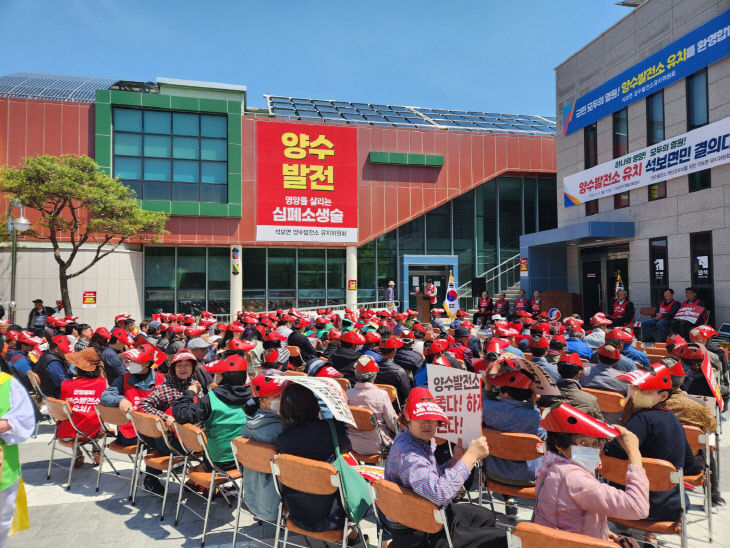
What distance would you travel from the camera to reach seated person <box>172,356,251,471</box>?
4.28 m

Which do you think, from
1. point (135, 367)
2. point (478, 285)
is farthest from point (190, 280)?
point (135, 367)

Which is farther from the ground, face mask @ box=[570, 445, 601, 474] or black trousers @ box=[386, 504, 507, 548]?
face mask @ box=[570, 445, 601, 474]

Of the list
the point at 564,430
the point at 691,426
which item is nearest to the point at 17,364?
the point at 564,430

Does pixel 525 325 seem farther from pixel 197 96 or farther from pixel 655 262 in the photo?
pixel 197 96

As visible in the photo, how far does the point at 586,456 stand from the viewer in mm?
2492

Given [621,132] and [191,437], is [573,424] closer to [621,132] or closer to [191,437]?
[191,437]

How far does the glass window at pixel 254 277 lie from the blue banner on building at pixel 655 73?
50.2 ft

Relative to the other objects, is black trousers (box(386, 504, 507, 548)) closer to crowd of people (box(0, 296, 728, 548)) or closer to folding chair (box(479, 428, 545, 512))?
crowd of people (box(0, 296, 728, 548))

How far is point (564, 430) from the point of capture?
8.21 feet

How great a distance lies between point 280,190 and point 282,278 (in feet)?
15.1

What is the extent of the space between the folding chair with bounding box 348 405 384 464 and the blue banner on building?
1420cm

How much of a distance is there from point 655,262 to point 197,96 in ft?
69.0

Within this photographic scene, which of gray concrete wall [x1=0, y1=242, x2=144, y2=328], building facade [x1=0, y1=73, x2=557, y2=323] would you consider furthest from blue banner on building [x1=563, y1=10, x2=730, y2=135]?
gray concrete wall [x1=0, y1=242, x2=144, y2=328]

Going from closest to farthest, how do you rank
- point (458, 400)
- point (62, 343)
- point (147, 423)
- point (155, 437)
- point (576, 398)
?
point (458, 400)
point (576, 398)
point (147, 423)
point (155, 437)
point (62, 343)
